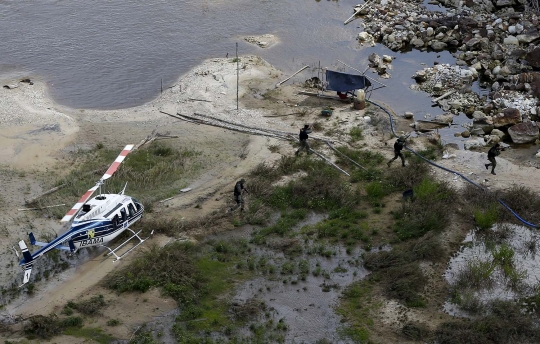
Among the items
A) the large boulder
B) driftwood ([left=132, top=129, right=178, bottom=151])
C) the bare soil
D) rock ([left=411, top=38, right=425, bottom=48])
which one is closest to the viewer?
the bare soil

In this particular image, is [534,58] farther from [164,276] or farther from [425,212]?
[164,276]

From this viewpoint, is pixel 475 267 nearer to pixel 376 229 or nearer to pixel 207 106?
pixel 376 229

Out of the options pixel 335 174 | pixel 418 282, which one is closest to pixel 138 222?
pixel 335 174

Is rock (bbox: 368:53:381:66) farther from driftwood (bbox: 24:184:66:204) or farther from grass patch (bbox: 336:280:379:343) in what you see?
driftwood (bbox: 24:184:66:204)

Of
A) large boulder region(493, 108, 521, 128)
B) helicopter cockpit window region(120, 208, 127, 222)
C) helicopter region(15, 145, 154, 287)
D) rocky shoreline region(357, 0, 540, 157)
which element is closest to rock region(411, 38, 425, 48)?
rocky shoreline region(357, 0, 540, 157)

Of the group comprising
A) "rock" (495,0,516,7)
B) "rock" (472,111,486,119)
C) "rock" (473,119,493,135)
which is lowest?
"rock" (473,119,493,135)

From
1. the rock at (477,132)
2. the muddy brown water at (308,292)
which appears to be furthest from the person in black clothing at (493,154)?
the muddy brown water at (308,292)

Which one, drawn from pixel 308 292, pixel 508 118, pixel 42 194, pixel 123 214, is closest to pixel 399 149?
pixel 508 118
